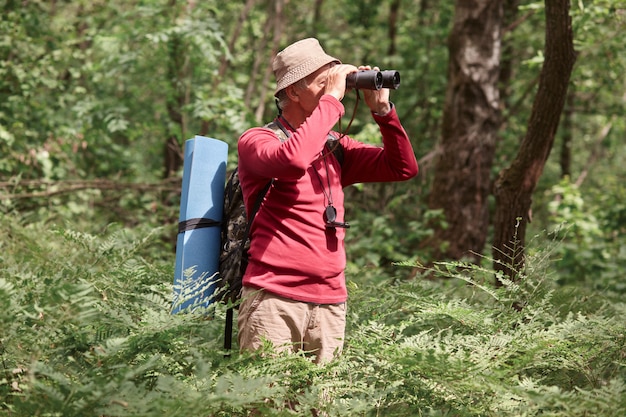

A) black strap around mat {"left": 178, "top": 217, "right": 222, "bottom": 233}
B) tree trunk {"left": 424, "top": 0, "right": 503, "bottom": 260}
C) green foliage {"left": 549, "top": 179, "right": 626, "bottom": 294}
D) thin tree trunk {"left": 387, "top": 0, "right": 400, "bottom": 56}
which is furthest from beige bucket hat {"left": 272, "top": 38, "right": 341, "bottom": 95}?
thin tree trunk {"left": 387, "top": 0, "right": 400, "bottom": 56}

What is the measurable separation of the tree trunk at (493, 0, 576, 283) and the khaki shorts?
1.86 m

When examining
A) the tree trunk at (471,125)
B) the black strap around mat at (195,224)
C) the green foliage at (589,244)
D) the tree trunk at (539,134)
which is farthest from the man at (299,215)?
the green foliage at (589,244)

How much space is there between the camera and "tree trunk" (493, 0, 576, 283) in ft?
16.1

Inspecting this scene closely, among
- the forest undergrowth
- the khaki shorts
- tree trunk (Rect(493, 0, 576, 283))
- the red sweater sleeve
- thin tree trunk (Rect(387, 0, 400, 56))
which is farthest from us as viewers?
thin tree trunk (Rect(387, 0, 400, 56))

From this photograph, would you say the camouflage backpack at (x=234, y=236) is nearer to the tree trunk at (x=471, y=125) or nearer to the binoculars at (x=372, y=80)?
the binoculars at (x=372, y=80)

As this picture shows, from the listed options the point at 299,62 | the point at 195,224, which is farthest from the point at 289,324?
the point at 299,62

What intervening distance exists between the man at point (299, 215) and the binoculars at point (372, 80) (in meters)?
0.05

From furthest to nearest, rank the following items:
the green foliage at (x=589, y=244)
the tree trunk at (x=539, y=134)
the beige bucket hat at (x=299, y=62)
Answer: the green foliage at (x=589, y=244), the tree trunk at (x=539, y=134), the beige bucket hat at (x=299, y=62)

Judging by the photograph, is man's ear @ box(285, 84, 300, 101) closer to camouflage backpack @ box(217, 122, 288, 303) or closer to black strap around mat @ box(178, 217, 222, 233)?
camouflage backpack @ box(217, 122, 288, 303)

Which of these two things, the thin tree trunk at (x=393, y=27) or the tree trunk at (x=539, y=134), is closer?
the tree trunk at (x=539, y=134)

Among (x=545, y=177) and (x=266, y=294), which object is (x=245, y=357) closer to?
(x=266, y=294)

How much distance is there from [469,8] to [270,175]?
5945 mm

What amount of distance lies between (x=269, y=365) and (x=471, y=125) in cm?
581

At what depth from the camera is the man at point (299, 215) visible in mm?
3186
